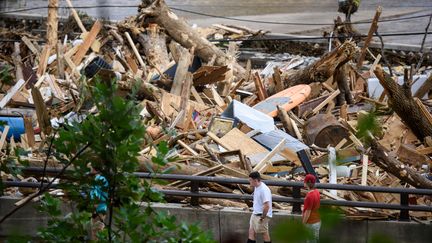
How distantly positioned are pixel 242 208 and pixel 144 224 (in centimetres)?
776

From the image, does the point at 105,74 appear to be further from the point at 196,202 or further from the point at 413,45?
the point at 413,45

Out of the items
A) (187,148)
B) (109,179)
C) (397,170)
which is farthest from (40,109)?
(109,179)

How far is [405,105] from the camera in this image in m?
15.3

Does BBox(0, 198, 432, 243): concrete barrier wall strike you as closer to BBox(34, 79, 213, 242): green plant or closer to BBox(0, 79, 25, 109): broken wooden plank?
BBox(0, 79, 25, 109): broken wooden plank

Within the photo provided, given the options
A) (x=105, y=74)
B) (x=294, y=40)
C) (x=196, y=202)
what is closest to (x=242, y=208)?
(x=196, y=202)

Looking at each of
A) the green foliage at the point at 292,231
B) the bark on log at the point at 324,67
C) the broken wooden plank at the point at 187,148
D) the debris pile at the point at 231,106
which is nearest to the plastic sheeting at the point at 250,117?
the debris pile at the point at 231,106

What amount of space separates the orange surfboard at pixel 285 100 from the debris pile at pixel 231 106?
0.03 metres

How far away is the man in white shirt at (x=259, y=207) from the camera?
37.2 ft

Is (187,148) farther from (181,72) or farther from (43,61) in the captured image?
(43,61)

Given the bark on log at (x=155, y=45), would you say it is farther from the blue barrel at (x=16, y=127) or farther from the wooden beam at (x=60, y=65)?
the blue barrel at (x=16, y=127)

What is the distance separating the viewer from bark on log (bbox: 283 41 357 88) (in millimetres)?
18219

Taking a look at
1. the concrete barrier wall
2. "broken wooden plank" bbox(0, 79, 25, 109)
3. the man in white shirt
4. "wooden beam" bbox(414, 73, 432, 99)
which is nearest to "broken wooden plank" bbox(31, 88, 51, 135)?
"broken wooden plank" bbox(0, 79, 25, 109)

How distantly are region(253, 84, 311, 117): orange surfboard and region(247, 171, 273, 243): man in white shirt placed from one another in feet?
20.0

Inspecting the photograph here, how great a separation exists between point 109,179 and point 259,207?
609 centimetres
